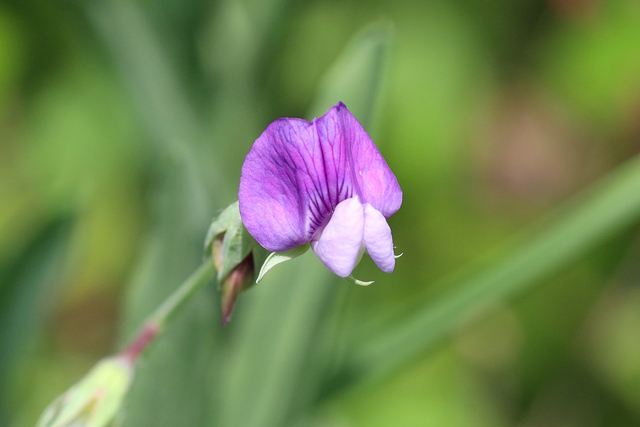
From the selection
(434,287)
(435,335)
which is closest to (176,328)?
(435,335)

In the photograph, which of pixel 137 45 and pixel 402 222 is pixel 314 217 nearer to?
pixel 137 45

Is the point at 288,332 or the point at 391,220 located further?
the point at 391,220

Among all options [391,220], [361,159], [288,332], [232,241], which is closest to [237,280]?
[232,241]

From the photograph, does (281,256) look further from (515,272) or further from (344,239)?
(515,272)

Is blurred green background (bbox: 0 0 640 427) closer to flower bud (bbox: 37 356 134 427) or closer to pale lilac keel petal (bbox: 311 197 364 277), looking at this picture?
flower bud (bbox: 37 356 134 427)

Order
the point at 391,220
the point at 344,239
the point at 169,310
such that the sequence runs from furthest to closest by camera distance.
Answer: the point at 391,220 < the point at 169,310 < the point at 344,239
